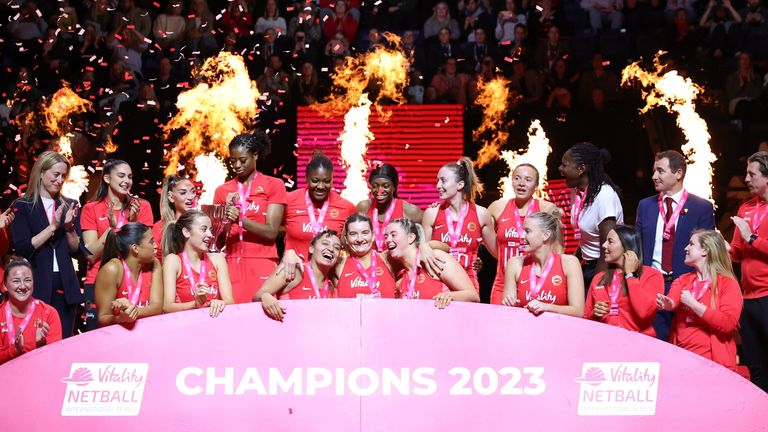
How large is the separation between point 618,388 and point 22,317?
10.7 feet

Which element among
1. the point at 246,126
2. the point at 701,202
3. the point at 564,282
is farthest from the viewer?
the point at 246,126

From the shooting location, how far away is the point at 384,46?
1250 centimetres

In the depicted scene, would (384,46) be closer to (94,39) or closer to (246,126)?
(246,126)

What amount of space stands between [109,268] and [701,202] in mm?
3581

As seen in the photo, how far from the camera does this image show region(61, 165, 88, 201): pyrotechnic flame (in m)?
10.8

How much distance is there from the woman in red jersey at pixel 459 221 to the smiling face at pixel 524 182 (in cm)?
29

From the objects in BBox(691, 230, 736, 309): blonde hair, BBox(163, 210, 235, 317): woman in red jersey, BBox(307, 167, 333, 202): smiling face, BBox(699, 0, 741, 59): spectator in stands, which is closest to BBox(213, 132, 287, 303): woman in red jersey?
BBox(307, 167, 333, 202): smiling face

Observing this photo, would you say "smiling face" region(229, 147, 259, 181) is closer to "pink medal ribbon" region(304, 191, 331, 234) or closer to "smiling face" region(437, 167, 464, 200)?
"pink medal ribbon" region(304, 191, 331, 234)

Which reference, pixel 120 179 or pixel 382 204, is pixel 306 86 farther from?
pixel 382 204

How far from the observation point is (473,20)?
12.8 metres

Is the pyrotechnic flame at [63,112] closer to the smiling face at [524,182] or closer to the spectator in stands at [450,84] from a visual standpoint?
the spectator in stands at [450,84]

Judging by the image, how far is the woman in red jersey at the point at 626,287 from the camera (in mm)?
6250

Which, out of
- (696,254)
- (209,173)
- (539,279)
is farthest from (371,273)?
→ (209,173)

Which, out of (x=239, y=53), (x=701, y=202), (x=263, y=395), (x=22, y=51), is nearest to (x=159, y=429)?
(x=263, y=395)
